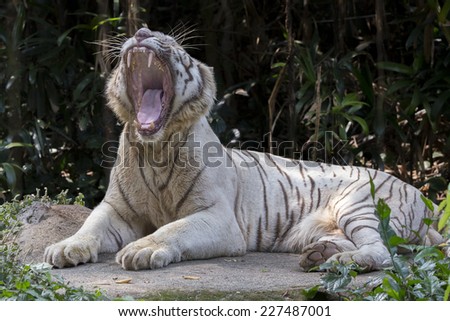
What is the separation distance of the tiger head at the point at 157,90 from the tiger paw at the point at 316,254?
1.03m

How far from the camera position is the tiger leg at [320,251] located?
4.54 meters

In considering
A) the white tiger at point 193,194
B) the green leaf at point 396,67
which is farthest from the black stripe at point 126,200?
the green leaf at point 396,67

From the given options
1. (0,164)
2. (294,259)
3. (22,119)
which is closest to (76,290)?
(294,259)

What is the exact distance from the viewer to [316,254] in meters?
4.57

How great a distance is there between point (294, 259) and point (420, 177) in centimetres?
274

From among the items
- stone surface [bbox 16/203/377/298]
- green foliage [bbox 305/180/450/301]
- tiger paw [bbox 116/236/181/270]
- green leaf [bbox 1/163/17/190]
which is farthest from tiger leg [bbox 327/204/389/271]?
green leaf [bbox 1/163/17/190]

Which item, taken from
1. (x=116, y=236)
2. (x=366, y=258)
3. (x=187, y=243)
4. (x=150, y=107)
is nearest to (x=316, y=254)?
(x=366, y=258)

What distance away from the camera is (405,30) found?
26.0 feet

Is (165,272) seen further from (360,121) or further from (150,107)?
(360,121)

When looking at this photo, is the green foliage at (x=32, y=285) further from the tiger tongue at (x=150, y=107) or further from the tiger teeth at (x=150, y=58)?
the tiger teeth at (x=150, y=58)

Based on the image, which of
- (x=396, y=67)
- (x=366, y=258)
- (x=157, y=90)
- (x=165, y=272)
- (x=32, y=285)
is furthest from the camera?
(x=396, y=67)

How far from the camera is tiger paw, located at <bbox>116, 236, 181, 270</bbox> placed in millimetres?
4379

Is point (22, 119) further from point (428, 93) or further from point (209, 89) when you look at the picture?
point (428, 93)

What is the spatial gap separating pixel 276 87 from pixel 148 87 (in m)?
1.65
